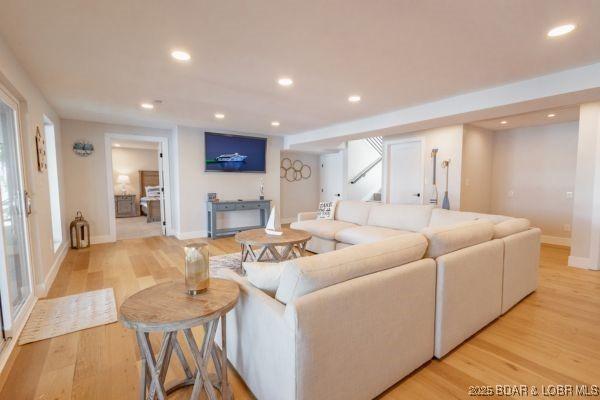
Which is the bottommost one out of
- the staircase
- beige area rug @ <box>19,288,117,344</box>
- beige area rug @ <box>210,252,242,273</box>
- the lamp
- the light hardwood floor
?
the light hardwood floor

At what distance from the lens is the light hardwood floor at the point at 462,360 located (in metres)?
1.70

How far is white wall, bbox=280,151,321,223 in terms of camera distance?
7770mm

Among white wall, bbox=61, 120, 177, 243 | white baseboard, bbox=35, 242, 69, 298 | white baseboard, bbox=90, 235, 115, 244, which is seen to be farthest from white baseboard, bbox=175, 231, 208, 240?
white baseboard, bbox=35, 242, 69, 298

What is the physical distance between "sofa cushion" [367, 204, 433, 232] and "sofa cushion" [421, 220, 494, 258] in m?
1.44

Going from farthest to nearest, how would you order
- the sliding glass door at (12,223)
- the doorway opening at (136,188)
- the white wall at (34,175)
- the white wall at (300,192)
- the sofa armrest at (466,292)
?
1. the white wall at (300,192)
2. the doorway opening at (136,188)
3. the white wall at (34,175)
4. the sliding glass door at (12,223)
5. the sofa armrest at (466,292)

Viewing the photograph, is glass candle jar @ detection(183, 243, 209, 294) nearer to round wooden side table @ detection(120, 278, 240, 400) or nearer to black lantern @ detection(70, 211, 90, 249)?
round wooden side table @ detection(120, 278, 240, 400)

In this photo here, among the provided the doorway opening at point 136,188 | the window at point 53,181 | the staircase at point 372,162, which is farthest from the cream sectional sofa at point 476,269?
the doorway opening at point 136,188

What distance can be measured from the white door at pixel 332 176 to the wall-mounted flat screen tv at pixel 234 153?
2218 mm

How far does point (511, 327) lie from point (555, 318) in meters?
0.50

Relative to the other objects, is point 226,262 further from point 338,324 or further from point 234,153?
point 338,324

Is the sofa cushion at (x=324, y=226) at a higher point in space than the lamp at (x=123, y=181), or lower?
lower

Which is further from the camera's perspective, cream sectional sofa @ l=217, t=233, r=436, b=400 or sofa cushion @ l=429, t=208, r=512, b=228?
sofa cushion @ l=429, t=208, r=512, b=228

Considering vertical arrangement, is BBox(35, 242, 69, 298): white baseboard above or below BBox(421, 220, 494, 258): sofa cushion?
below

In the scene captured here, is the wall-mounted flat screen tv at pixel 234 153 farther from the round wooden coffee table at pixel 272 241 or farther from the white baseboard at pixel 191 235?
the round wooden coffee table at pixel 272 241
